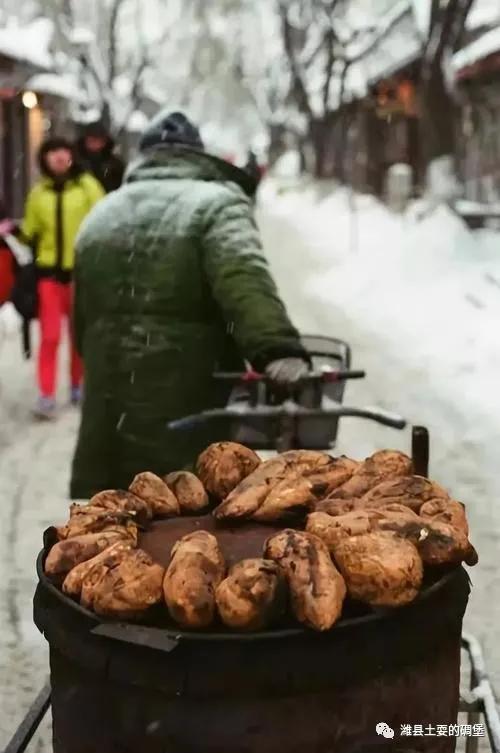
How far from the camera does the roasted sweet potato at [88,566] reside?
207 cm

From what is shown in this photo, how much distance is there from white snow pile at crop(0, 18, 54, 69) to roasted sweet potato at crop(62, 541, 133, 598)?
22710mm

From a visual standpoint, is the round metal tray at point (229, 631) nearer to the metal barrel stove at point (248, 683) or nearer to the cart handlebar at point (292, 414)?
the metal barrel stove at point (248, 683)

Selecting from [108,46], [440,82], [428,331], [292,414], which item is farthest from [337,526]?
[108,46]

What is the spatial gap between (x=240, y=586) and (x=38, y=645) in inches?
98.8

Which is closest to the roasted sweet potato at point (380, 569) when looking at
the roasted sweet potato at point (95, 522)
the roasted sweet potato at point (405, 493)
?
the roasted sweet potato at point (405, 493)

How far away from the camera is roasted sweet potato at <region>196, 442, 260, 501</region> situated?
8.49 ft

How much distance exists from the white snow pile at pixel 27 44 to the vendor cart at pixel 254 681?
2280 cm

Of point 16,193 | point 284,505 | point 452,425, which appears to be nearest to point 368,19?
point 16,193

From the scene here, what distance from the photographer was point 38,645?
4266 mm

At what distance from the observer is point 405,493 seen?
2393mm

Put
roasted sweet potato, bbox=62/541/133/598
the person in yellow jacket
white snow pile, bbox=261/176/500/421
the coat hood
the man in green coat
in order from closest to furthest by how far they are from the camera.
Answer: roasted sweet potato, bbox=62/541/133/598
the man in green coat
the coat hood
the person in yellow jacket
white snow pile, bbox=261/176/500/421

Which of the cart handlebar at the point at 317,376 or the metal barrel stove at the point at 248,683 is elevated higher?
the cart handlebar at the point at 317,376

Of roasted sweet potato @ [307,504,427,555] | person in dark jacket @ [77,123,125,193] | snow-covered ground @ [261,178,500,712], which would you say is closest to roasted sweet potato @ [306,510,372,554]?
roasted sweet potato @ [307,504,427,555]

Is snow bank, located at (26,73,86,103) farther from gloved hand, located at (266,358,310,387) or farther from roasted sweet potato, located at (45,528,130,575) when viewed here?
roasted sweet potato, located at (45,528,130,575)
